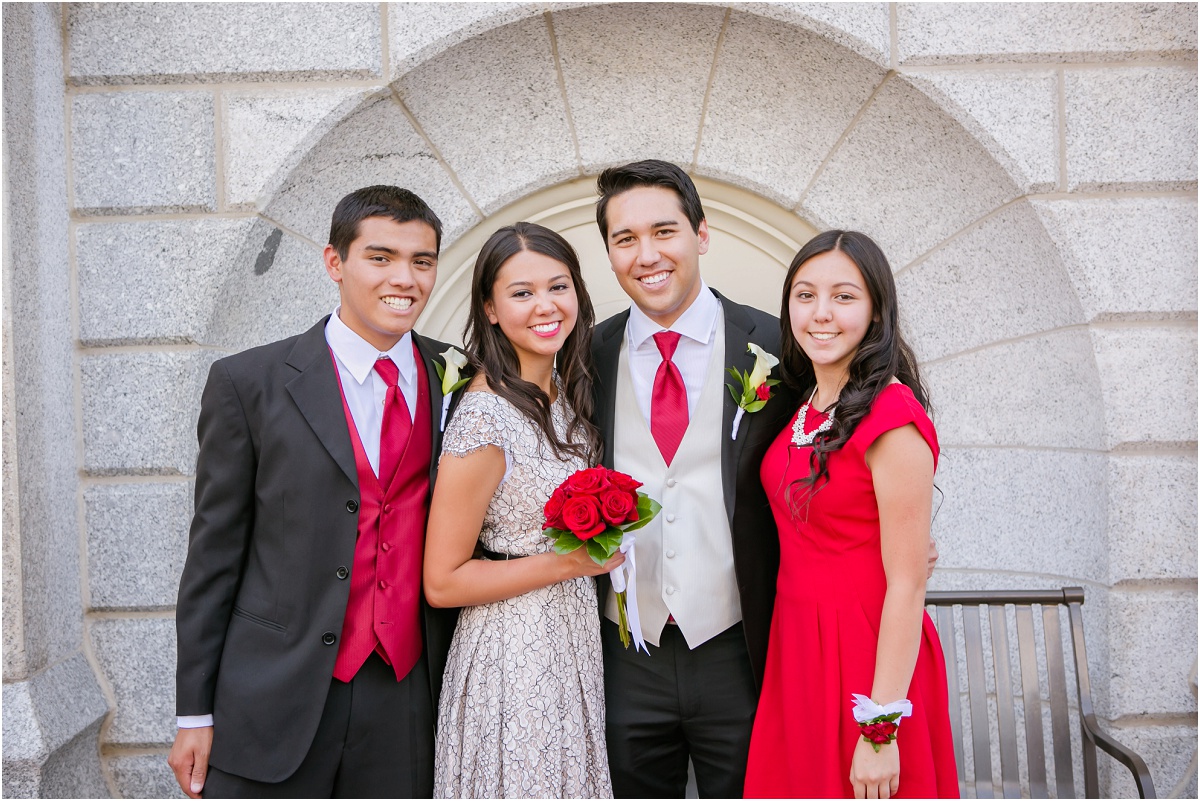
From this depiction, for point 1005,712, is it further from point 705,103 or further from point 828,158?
point 705,103

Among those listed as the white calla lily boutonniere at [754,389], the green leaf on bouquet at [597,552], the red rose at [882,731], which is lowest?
the red rose at [882,731]

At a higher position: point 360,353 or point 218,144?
point 218,144

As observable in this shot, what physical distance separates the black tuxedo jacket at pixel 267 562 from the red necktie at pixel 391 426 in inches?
3.7

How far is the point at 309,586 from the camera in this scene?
218 cm

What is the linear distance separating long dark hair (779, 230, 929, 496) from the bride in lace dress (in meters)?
0.65

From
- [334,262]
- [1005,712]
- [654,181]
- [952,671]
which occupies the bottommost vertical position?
[1005,712]

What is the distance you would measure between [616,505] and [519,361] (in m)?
0.70

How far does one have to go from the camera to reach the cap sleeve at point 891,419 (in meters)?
2.06

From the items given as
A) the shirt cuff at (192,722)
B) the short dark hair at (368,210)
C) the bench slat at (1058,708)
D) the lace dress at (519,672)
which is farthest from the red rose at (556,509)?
the bench slat at (1058,708)

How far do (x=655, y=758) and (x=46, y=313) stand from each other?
9.00ft

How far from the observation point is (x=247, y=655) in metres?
2.22

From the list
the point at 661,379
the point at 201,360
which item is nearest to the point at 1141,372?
the point at 661,379

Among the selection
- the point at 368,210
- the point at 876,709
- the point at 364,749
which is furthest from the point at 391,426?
the point at 876,709

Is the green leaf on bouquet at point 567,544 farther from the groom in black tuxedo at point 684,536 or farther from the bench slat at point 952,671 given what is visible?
the bench slat at point 952,671
